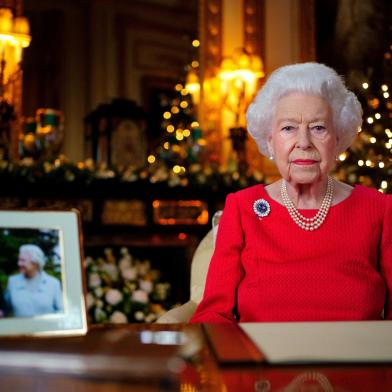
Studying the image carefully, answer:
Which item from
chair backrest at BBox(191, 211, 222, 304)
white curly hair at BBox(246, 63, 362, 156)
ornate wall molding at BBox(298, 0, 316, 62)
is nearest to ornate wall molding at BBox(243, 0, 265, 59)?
ornate wall molding at BBox(298, 0, 316, 62)

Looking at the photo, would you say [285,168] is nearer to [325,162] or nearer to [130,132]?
[325,162]

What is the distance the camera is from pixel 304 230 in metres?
1.66

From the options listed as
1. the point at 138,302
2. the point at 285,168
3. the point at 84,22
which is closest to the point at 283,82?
the point at 285,168

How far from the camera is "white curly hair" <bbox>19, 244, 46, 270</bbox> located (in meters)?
0.96

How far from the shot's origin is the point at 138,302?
11.2 feet

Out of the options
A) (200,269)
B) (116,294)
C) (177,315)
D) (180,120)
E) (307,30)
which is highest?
(307,30)

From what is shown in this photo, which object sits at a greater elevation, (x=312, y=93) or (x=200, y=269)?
(x=312, y=93)

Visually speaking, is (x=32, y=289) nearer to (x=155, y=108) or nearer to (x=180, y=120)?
(x=180, y=120)

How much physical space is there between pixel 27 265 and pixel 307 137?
981 millimetres

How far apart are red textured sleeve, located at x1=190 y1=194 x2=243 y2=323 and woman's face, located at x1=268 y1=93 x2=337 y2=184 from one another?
22 centimetres

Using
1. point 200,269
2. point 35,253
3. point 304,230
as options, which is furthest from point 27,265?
point 200,269

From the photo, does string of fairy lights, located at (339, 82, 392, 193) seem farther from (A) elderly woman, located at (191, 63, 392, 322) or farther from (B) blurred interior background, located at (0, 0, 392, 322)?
(A) elderly woman, located at (191, 63, 392, 322)

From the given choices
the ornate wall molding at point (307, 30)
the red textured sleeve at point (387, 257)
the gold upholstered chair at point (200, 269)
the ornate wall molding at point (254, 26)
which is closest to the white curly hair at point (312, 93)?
the red textured sleeve at point (387, 257)

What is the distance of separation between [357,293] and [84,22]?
7528 mm
